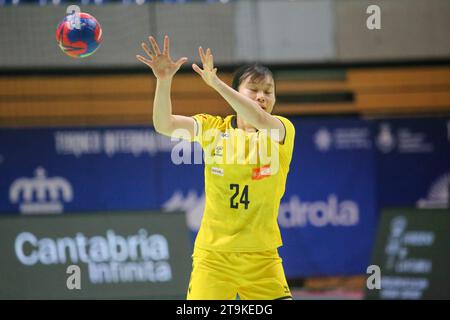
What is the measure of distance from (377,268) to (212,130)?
403cm

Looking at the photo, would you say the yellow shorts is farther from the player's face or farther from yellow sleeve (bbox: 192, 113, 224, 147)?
the player's face

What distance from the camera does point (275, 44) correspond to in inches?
533

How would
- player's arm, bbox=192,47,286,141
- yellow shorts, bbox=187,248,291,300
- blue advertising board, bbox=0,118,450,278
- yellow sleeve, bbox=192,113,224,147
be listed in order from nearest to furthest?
1. player's arm, bbox=192,47,286,141
2. yellow shorts, bbox=187,248,291,300
3. yellow sleeve, bbox=192,113,224,147
4. blue advertising board, bbox=0,118,450,278

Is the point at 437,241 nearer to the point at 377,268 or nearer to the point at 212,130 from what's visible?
the point at 377,268

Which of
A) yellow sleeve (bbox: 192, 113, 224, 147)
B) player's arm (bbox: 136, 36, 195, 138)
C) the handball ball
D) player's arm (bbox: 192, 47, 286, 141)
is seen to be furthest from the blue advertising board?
player's arm (bbox: 192, 47, 286, 141)

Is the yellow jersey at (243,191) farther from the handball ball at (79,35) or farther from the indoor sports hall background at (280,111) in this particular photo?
the indoor sports hall background at (280,111)

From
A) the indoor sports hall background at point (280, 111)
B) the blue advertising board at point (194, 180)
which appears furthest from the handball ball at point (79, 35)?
the blue advertising board at point (194, 180)

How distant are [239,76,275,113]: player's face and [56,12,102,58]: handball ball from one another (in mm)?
1506

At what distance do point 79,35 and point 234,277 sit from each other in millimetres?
2336

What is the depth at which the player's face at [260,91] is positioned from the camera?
5762 mm

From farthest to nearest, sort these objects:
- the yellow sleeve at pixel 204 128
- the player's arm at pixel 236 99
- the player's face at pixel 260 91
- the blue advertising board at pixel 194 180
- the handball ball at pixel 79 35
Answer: the blue advertising board at pixel 194 180 → the handball ball at pixel 79 35 → the yellow sleeve at pixel 204 128 → the player's face at pixel 260 91 → the player's arm at pixel 236 99

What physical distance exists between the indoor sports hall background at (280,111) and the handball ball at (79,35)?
4582 millimetres

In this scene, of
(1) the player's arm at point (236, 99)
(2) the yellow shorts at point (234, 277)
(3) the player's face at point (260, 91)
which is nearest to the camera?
(1) the player's arm at point (236, 99)

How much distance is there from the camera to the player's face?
576 centimetres
